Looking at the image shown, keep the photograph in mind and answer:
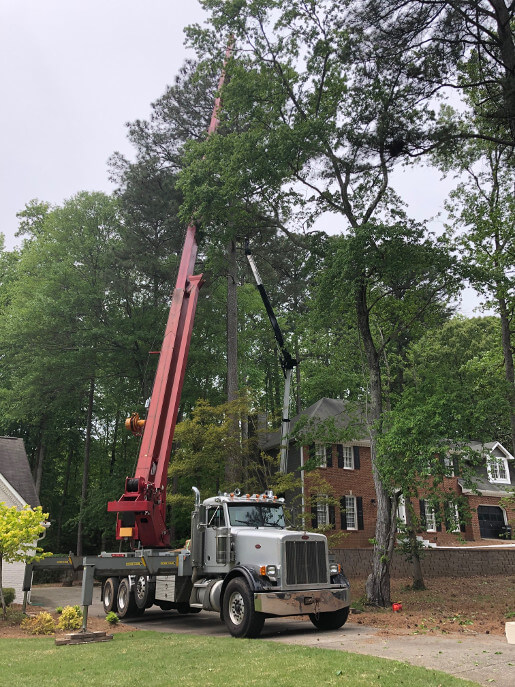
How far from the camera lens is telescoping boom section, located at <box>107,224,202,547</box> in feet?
41.7

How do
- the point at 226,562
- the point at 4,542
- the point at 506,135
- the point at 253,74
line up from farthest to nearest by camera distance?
the point at 253,74, the point at 506,135, the point at 4,542, the point at 226,562

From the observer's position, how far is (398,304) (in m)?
17.7

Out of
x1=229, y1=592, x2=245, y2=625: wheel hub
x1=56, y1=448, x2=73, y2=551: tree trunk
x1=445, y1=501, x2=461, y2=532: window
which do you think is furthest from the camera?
x1=56, y1=448, x2=73, y2=551: tree trunk

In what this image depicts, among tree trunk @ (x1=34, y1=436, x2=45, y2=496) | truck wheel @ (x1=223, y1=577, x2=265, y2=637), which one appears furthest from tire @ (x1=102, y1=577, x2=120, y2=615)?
tree trunk @ (x1=34, y1=436, x2=45, y2=496)

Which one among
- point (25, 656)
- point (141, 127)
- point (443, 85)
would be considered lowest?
point (25, 656)

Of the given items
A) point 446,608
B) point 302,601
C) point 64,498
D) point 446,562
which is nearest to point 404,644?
point 302,601

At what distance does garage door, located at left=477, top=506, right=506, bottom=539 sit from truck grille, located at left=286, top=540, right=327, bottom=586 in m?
25.4

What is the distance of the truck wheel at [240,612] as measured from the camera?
399 inches

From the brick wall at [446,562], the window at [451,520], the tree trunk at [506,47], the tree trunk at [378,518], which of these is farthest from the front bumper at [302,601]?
the brick wall at [446,562]

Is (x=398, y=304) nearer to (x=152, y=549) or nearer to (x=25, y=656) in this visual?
(x=152, y=549)

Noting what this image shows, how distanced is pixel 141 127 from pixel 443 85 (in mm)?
19147

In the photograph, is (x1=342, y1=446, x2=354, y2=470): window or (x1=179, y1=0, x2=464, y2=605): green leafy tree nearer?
(x1=179, y1=0, x2=464, y2=605): green leafy tree

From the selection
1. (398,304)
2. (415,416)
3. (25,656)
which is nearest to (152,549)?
(25,656)

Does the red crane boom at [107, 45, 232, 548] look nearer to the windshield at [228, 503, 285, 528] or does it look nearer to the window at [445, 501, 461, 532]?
the windshield at [228, 503, 285, 528]
